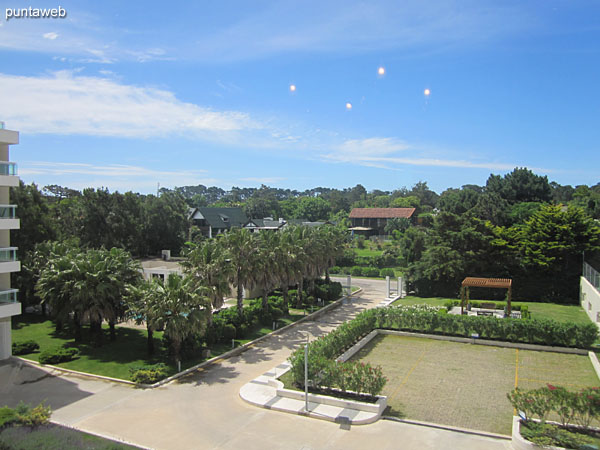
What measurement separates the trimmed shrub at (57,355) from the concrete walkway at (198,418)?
637 millimetres

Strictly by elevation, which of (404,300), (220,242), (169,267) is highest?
(220,242)

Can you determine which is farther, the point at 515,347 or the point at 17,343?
the point at 515,347

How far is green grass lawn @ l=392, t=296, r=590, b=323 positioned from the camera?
3303 centimetres

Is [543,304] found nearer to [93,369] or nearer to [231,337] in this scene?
[231,337]

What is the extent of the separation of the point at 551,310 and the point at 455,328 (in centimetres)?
1283

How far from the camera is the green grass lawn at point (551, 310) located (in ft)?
108

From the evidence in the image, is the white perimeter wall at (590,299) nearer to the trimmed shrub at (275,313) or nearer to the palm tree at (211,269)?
the trimmed shrub at (275,313)

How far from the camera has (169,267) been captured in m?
40.7

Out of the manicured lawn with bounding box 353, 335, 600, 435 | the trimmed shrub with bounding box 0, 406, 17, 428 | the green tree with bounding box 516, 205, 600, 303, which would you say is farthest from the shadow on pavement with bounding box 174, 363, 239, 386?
the green tree with bounding box 516, 205, 600, 303

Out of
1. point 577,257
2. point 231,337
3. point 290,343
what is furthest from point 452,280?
point 231,337

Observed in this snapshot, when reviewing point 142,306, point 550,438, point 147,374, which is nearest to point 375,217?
point 142,306

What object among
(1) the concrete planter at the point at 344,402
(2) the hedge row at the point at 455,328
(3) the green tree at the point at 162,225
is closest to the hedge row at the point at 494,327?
(2) the hedge row at the point at 455,328

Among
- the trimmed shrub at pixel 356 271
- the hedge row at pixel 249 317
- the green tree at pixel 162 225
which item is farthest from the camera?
the trimmed shrub at pixel 356 271

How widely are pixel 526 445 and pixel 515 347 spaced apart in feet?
45.0
